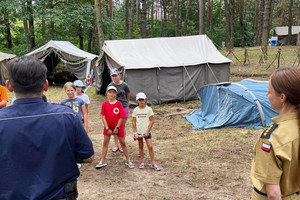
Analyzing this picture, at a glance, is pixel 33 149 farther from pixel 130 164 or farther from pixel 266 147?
pixel 130 164

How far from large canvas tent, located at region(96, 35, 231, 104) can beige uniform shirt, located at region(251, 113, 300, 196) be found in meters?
8.91

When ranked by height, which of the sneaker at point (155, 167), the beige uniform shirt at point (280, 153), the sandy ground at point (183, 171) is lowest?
the sandy ground at point (183, 171)

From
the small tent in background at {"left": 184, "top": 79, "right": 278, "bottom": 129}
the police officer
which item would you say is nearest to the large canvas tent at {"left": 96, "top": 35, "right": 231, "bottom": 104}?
the small tent in background at {"left": 184, "top": 79, "right": 278, "bottom": 129}

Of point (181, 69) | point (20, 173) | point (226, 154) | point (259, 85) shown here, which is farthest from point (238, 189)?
point (181, 69)

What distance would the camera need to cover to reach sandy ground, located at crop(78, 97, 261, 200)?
13.4ft

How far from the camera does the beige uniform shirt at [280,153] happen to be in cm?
154

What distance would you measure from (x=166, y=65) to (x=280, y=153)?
946 centimetres

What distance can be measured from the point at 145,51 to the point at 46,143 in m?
10.4

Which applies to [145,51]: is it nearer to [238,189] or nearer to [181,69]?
[181,69]

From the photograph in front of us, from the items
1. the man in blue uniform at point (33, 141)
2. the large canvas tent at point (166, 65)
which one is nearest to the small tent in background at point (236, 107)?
the large canvas tent at point (166, 65)

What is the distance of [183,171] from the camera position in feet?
15.8

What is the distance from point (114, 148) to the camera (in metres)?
5.90

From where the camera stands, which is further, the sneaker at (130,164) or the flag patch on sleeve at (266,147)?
the sneaker at (130,164)

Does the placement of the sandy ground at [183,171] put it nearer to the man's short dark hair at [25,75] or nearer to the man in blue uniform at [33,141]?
the man in blue uniform at [33,141]
